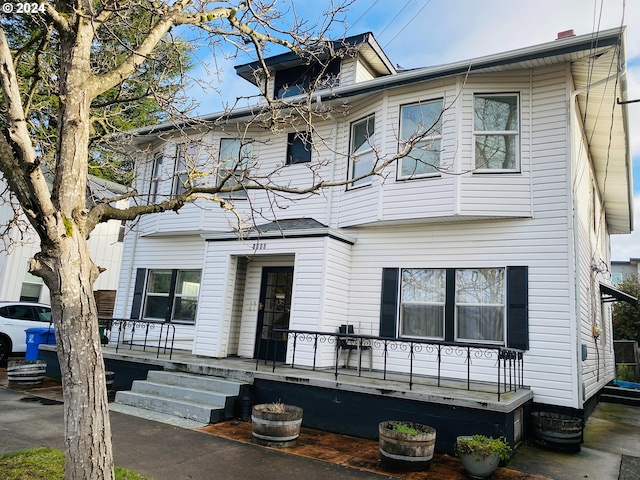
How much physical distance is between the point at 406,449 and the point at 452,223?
4.80 meters

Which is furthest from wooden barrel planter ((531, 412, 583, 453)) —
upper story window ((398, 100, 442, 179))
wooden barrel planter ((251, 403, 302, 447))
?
upper story window ((398, 100, 442, 179))

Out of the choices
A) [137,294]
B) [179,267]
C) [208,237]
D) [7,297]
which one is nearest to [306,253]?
[208,237]

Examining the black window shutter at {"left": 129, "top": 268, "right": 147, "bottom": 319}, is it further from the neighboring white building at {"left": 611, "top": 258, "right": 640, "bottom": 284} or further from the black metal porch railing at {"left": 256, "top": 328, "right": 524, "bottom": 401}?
the neighboring white building at {"left": 611, "top": 258, "right": 640, "bottom": 284}

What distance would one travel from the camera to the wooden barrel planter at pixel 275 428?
243 inches

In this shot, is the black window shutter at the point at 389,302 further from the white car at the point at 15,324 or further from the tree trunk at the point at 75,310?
the white car at the point at 15,324

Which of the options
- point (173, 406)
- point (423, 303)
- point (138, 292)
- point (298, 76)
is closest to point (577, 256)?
point (423, 303)

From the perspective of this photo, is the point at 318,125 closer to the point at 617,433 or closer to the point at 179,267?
the point at 179,267

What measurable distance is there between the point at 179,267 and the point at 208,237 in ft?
7.14

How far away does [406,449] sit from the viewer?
5430 millimetres

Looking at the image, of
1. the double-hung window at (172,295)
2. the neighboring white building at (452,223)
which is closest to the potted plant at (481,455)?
the neighboring white building at (452,223)

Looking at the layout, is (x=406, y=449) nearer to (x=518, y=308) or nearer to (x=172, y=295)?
(x=518, y=308)

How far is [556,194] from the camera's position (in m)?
8.01

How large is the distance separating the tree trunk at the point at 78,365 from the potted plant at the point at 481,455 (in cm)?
395

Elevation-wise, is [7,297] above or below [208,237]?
below
